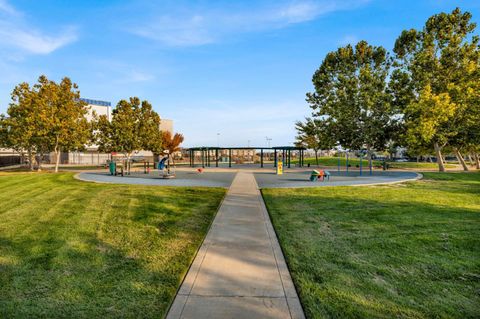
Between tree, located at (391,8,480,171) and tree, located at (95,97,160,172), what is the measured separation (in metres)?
30.0

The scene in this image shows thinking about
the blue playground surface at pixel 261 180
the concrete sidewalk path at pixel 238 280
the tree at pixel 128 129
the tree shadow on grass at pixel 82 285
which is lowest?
the tree shadow on grass at pixel 82 285

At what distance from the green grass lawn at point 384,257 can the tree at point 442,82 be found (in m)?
17.3

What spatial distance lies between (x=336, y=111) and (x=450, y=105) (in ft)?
34.2

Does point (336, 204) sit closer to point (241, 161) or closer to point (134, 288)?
point (134, 288)

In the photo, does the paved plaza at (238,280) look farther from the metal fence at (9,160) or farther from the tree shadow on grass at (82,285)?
the metal fence at (9,160)

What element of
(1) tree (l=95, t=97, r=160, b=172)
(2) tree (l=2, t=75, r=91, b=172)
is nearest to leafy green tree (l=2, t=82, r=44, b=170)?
(2) tree (l=2, t=75, r=91, b=172)

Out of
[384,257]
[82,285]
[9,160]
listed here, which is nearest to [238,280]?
[82,285]

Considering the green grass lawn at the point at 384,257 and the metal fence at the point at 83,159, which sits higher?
the metal fence at the point at 83,159

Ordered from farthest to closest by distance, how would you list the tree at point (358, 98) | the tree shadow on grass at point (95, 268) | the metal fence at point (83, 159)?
1. the metal fence at point (83, 159)
2. the tree at point (358, 98)
3. the tree shadow on grass at point (95, 268)

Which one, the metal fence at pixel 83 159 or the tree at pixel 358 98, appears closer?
the tree at pixel 358 98

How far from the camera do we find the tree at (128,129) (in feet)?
116

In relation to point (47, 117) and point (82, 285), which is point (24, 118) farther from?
point (82, 285)

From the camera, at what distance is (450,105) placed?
23.5 m

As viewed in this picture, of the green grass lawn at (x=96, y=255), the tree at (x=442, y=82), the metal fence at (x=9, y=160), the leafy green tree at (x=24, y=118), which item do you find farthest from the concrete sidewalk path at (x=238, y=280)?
the metal fence at (x=9, y=160)
